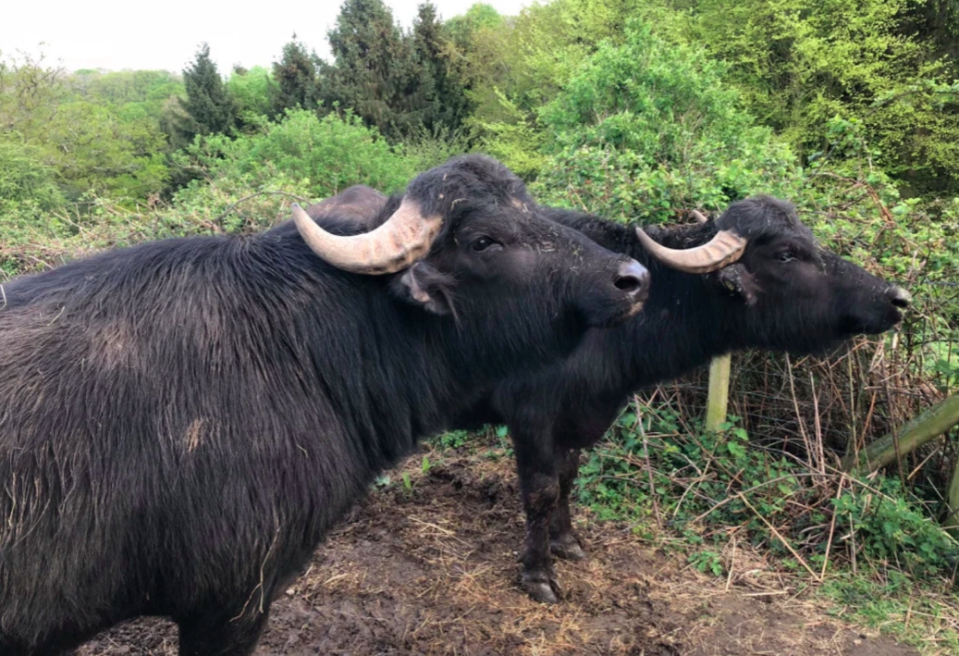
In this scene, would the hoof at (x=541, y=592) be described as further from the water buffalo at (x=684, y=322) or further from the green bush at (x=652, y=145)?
the green bush at (x=652, y=145)

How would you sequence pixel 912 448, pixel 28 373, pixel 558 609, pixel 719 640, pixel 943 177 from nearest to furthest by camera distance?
Answer: pixel 28 373 < pixel 719 640 < pixel 558 609 < pixel 912 448 < pixel 943 177

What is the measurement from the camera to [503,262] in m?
2.57

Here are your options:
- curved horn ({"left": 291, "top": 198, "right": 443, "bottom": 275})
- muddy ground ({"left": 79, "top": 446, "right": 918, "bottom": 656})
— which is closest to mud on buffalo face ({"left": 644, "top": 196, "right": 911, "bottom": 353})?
muddy ground ({"left": 79, "top": 446, "right": 918, "bottom": 656})

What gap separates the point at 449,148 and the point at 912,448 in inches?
962

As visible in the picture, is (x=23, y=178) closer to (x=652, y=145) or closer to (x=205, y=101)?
(x=205, y=101)

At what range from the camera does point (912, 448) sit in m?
4.66

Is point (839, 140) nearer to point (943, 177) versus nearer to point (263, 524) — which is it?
point (263, 524)

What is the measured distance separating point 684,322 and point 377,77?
30431 millimetres

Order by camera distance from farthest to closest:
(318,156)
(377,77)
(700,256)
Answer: (377,77) < (318,156) < (700,256)

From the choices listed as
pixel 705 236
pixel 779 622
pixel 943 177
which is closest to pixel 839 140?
pixel 705 236

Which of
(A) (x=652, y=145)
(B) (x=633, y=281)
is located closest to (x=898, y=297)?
(B) (x=633, y=281)

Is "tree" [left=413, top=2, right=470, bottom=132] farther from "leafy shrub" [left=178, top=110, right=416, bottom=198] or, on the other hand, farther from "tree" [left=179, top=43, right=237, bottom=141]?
"leafy shrub" [left=178, top=110, right=416, bottom=198]

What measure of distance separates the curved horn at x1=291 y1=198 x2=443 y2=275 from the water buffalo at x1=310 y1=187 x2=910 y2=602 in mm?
1535

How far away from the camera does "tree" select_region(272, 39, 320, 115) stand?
31875mm
